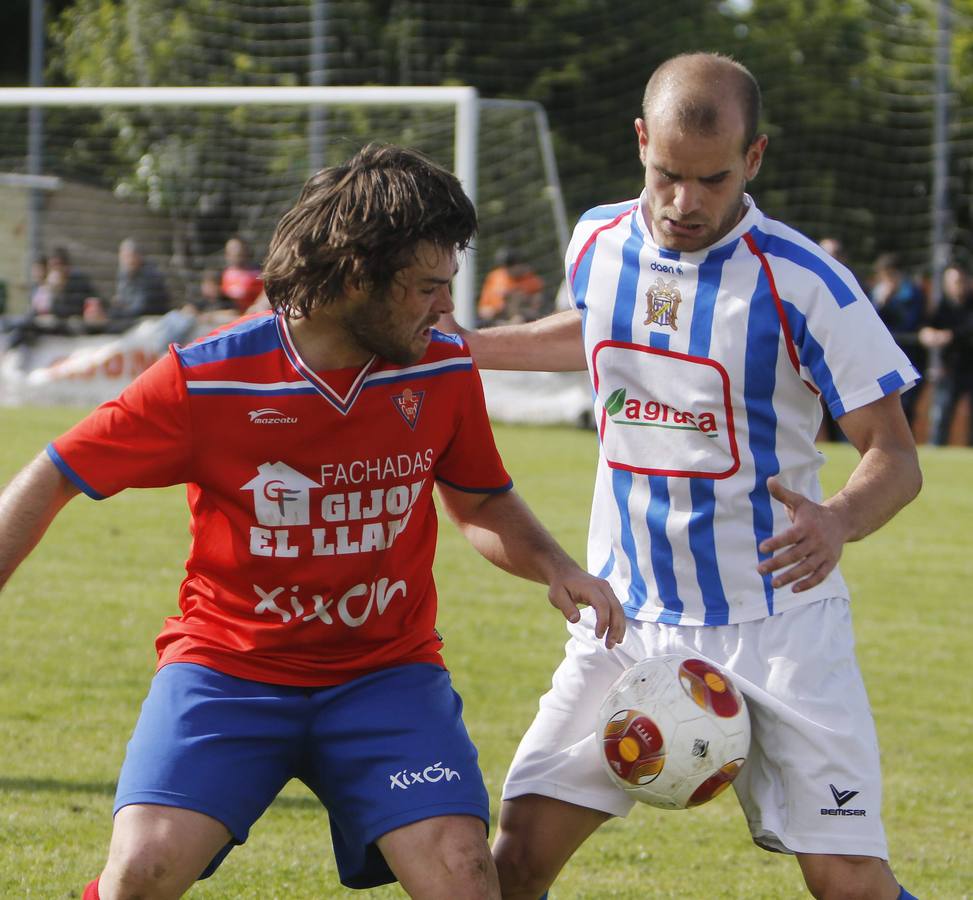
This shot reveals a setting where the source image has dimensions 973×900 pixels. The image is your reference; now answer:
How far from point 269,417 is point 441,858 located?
979 mm

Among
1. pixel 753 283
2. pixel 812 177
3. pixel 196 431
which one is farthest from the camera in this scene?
pixel 812 177

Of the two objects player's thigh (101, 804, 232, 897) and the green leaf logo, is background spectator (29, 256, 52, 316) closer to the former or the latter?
the green leaf logo

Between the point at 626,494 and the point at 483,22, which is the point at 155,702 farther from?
the point at 483,22

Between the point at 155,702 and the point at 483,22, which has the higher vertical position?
the point at 155,702

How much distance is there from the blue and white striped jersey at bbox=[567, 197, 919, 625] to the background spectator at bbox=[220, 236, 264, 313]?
13178mm

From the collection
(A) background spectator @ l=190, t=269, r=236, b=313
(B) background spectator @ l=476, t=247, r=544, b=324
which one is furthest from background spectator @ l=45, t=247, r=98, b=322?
(B) background spectator @ l=476, t=247, r=544, b=324

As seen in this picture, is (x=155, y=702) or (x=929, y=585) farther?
(x=929, y=585)

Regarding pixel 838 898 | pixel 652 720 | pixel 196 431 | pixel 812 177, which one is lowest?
pixel 812 177

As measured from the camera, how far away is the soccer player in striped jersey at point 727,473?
3.48 meters

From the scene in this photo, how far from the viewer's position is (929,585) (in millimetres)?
9711

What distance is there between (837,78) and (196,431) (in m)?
23.9

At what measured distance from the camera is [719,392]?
3.62m

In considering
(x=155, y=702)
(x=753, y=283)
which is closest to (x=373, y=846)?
(x=155, y=702)

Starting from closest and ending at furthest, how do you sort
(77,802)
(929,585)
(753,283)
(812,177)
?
(753,283), (77,802), (929,585), (812,177)
